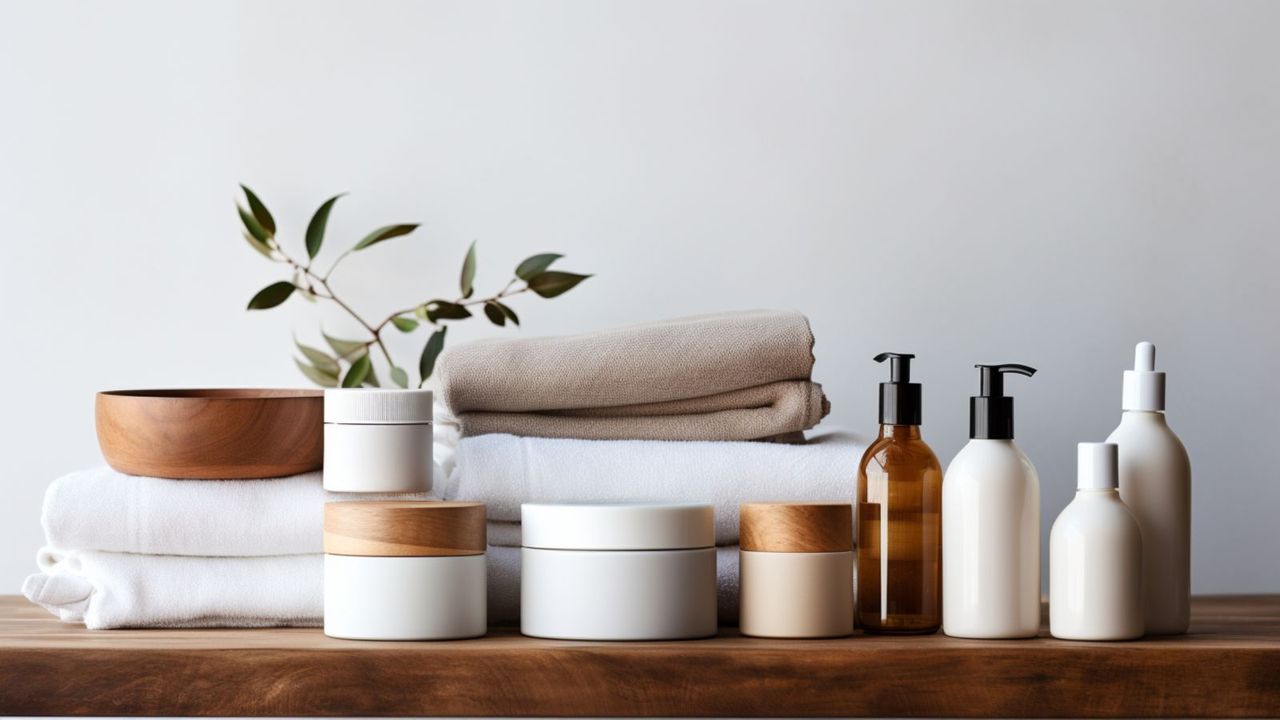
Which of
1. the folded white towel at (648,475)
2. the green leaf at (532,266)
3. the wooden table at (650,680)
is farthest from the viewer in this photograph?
the green leaf at (532,266)

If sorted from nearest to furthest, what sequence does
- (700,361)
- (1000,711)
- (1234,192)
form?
1. (1000,711)
2. (700,361)
3. (1234,192)

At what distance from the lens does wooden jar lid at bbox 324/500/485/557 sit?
66 centimetres

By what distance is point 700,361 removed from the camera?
76 cm

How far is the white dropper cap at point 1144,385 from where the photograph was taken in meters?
0.71

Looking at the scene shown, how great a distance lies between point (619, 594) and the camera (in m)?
0.66

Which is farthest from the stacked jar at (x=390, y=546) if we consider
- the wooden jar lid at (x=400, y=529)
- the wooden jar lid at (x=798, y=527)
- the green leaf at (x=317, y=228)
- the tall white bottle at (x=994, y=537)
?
the green leaf at (x=317, y=228)

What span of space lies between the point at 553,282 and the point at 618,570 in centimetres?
41

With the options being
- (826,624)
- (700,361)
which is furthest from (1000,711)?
(700,361)

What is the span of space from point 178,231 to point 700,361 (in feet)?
1.89

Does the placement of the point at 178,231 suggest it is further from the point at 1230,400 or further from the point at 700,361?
the point at 1230,400

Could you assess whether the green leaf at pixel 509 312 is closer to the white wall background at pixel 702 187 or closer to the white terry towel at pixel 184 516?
the white wall background at pixel 702 187

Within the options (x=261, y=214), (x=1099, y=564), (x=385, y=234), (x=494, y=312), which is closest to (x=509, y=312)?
(x=494, y=312)

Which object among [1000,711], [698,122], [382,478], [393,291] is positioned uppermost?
[698,122]

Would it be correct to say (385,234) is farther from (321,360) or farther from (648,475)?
(648,475)
